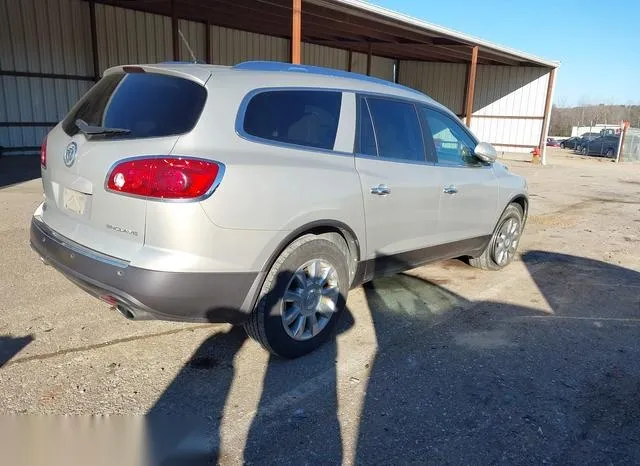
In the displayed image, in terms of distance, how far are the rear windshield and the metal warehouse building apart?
7076 millimetres

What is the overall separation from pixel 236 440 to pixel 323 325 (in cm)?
117

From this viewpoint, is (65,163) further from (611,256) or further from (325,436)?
(611,256)

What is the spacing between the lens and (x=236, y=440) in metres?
2.58

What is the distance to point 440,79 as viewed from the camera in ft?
95.3

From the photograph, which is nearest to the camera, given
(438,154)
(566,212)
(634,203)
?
(438,154)

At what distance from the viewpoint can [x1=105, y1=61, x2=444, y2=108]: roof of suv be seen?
3062mm

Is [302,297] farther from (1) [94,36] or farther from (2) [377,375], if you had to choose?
(1) [94,36]

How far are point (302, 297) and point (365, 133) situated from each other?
4.19 ft

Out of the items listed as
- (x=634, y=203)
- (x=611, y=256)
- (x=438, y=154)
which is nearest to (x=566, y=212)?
(x=634, y=203)

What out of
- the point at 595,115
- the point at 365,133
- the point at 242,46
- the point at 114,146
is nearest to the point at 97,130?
the point at 114,146

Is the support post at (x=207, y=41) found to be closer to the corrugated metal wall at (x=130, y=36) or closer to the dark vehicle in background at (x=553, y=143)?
the corrugated metal wall at (x=130, y=36)

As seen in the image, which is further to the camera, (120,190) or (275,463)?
(120,190)

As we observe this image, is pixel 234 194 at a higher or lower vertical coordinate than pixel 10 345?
higher

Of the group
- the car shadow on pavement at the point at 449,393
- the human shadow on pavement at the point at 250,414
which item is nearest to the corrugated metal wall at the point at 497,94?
the car shadow on pavement at the point at 449,393
